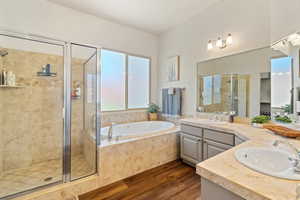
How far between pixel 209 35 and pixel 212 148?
2.09 metres

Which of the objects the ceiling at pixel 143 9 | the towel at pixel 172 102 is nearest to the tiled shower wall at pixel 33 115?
the ceiling at pixel 143 9

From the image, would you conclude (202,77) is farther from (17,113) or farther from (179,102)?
(17,113)

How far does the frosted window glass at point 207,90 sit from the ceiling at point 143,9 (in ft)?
4.55

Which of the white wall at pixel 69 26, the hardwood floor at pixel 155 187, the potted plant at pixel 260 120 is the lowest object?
the hardwood floor at pixel 155 187

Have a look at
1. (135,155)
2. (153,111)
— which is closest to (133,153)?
(135,155)

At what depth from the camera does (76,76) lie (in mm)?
2539

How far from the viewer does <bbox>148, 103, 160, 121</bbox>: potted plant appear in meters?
3.69

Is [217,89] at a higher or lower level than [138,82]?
lower

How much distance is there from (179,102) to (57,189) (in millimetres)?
2591

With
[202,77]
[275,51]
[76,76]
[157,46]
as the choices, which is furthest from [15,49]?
[275,51]

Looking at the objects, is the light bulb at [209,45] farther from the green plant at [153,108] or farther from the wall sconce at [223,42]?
the green plant at [153,108]

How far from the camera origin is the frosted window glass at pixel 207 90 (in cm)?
283

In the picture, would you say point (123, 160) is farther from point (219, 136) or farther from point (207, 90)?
point (207, 90)

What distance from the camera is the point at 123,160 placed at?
214cm
